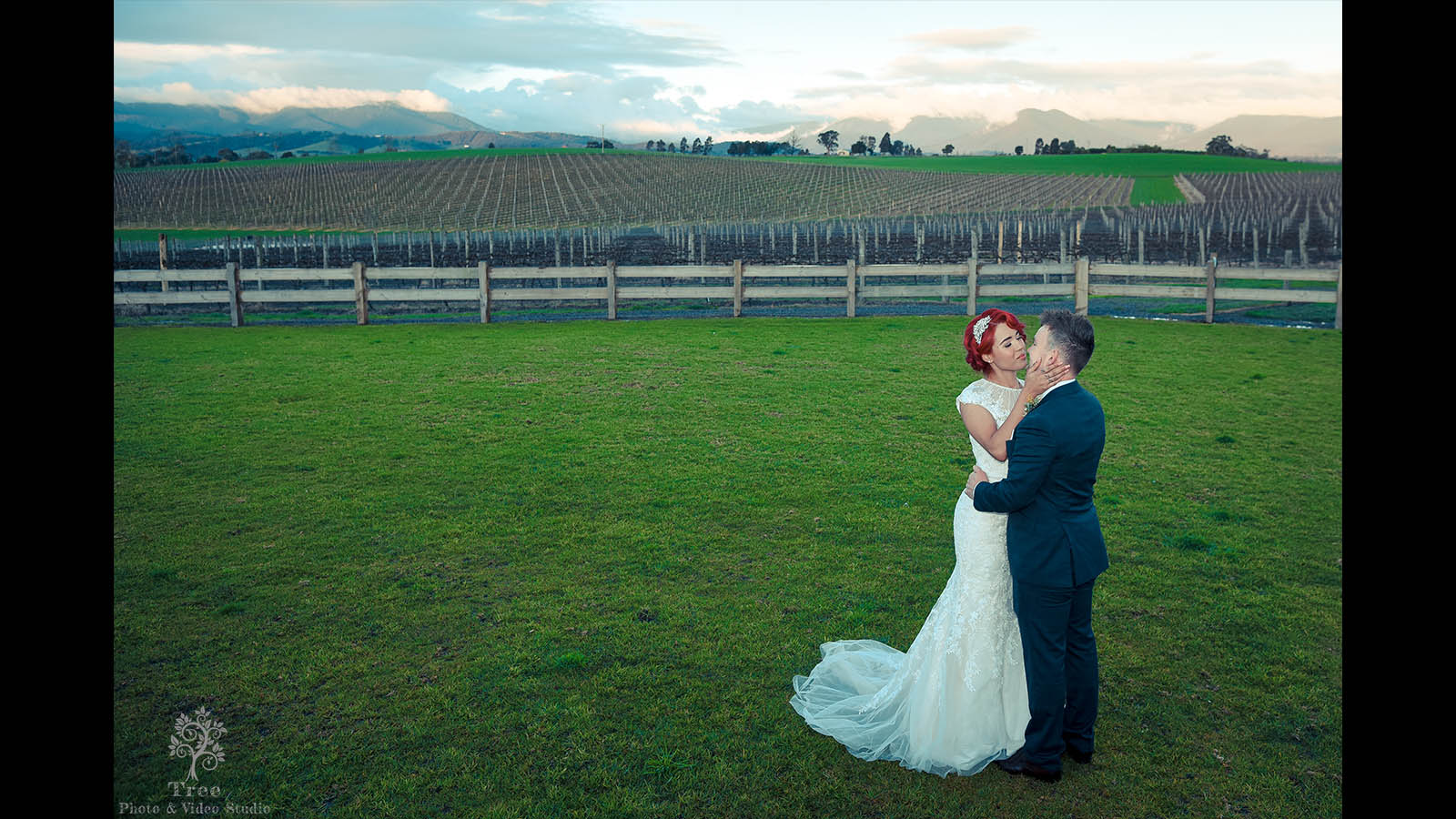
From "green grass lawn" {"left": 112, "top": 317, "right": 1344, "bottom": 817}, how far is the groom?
0.29m

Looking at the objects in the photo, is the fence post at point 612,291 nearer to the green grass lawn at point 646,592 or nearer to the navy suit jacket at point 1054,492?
the green grass lawn at point 646,592

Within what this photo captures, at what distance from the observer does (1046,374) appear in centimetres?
328

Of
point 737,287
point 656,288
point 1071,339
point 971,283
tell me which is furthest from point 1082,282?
point 1071,339

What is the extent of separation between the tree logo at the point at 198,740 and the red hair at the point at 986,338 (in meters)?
3.27

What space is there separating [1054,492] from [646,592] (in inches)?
106

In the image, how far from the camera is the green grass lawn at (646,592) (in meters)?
3.56

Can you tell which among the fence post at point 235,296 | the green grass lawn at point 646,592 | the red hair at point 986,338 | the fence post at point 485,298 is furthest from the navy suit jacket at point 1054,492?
the fence post at point 235,296

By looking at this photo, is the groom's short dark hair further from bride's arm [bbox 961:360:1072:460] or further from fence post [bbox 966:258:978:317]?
fence post [bbox 966:258:978:317]

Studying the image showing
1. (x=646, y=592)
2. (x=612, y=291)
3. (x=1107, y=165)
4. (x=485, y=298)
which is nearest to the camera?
(x=646, y=592)

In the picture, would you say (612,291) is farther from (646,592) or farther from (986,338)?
(986,338)

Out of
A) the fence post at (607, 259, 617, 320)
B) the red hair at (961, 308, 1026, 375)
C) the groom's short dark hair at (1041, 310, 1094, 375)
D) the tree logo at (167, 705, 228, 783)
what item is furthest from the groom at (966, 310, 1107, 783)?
the fence post at (607, 259, 617, 320)

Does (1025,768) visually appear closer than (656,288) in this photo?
Yes
